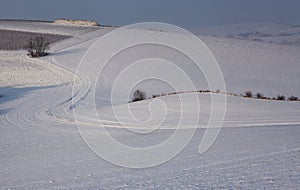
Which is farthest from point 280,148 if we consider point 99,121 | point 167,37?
point 167,37

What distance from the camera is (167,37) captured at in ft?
207

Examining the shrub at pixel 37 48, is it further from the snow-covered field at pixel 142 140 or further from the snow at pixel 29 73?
the snow-covered field at pixel 142 140

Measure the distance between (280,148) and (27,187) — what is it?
580cm

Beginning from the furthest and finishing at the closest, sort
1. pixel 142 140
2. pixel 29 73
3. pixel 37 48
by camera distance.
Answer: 1. pixel 37 48
2. pixel 29 73
3. pixel 142 140

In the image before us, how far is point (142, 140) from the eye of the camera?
14.7 metres

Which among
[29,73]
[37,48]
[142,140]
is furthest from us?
[37,48]

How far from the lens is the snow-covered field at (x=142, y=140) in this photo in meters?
8.73

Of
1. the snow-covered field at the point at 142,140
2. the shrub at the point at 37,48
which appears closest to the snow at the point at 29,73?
the snow-covered field at the point at 142,140

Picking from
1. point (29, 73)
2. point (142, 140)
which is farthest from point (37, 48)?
point (142, 140)

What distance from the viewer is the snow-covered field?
8734 millimetres

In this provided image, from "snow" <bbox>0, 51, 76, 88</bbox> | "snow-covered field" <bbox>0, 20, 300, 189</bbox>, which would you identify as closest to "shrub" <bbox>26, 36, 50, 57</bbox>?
"snow" <bbox>0, 51, 76, 88</bbox>

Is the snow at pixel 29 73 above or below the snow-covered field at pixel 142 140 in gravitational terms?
above

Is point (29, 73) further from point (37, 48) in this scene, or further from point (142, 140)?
point (142, 140)

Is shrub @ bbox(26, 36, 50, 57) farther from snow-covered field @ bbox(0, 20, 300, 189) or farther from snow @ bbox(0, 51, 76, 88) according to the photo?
snow-covered field @ bbox(0, 20, 300, 189)
